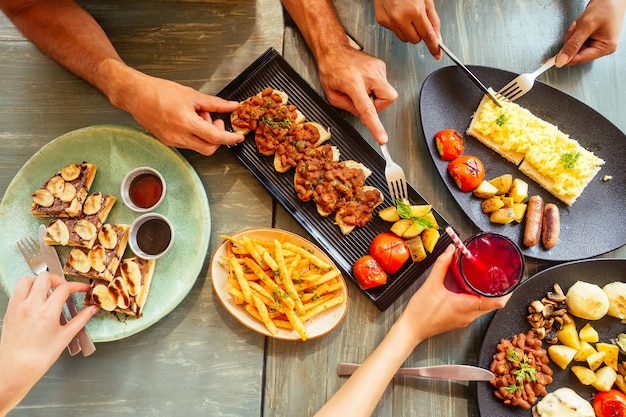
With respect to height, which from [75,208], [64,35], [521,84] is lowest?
[75,208]

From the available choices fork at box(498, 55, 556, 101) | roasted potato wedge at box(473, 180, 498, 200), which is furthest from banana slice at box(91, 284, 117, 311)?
fork at box(498, 55, 556, 101)

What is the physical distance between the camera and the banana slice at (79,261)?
2703 millimetres

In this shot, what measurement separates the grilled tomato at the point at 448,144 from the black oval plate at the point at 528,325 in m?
0.87

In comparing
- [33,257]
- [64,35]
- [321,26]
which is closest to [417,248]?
[321,26]

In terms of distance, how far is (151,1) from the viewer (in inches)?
123

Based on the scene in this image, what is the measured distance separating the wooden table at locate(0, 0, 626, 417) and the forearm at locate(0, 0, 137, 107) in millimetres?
230

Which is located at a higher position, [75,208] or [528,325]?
[75,208]

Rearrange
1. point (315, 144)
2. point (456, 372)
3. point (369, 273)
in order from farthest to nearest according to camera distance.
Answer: point (315, 144), point (369, 273), point (456, 372)

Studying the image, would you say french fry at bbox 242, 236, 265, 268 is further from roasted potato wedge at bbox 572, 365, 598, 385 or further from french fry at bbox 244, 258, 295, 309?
roasted potato wedge at bbox 572, 365, 598, 385

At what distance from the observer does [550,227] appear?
9.06 ft

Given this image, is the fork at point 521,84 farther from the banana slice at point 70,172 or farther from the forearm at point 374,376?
the banana slice at point 70,172

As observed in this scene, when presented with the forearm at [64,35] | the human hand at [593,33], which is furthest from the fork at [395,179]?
the forearm at [64,35]

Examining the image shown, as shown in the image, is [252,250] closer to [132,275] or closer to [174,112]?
[132,275]

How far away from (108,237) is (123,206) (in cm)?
23
